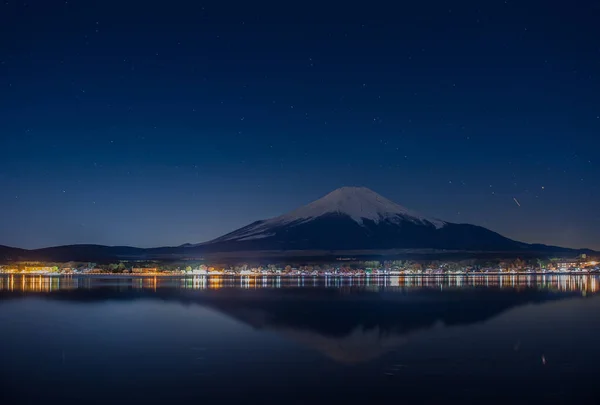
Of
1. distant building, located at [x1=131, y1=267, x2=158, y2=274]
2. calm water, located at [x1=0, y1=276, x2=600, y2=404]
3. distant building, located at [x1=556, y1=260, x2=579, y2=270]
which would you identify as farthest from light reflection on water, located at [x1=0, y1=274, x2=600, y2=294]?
distant building, located at [x1=556, y1=260, x2=579, y2=270]

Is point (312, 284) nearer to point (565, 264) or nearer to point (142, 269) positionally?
point (142, 269)

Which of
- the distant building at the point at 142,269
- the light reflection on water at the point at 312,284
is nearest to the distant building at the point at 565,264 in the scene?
the light reflection on water at the point at 312,284

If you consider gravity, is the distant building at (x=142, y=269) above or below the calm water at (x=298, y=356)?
below

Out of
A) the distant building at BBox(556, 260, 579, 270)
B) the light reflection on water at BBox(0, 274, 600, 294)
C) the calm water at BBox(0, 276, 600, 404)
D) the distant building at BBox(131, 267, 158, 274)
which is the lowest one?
the distant building at BBox(556, 260, 579, 270)

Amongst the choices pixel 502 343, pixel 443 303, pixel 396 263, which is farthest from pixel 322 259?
pixel 502 343

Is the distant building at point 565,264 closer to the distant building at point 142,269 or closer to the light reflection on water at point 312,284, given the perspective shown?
the light reflection on water at point 312,284

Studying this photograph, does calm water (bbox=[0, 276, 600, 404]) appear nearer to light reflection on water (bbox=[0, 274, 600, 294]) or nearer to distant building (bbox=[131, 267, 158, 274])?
light reflection on water (bbox=[0, 274, 600, 294])

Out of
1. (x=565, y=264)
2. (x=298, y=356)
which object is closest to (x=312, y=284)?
(x=298, y=356)

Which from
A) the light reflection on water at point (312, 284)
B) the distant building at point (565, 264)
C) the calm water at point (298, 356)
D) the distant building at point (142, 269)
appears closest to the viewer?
the calm water at point (298, 356)

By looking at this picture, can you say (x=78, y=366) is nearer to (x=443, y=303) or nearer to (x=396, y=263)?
(x=443, y=303)

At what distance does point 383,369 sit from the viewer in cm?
1691

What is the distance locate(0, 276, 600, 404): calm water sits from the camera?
1416 cm

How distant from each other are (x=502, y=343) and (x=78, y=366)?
41.1 ft

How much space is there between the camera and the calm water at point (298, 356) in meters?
14.2
